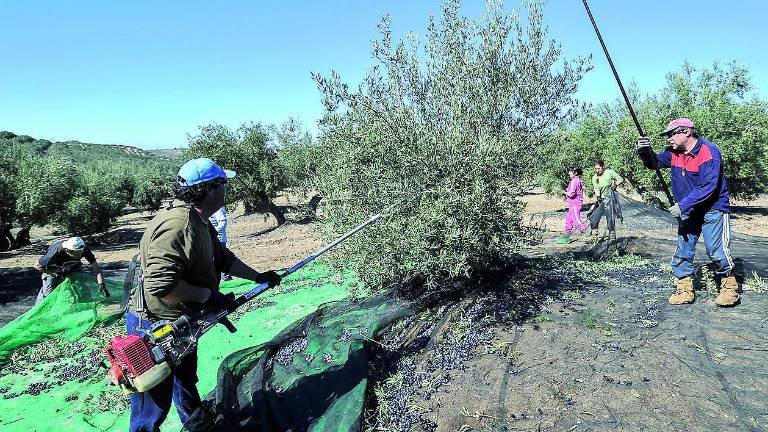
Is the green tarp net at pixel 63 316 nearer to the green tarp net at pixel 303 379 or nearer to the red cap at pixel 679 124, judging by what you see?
the green tarp net at pixel 303 379

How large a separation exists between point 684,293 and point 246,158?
18.2 m

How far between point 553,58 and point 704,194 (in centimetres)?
225

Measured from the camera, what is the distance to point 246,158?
20.4 metres

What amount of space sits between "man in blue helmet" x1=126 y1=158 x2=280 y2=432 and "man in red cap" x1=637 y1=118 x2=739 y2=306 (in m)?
4.73

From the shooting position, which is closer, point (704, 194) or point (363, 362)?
point (363, 362)

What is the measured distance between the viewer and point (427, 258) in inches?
193

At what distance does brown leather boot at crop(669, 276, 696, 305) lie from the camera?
519cm

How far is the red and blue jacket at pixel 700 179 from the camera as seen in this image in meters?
4.95

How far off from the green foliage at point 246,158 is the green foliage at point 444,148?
15136 mm

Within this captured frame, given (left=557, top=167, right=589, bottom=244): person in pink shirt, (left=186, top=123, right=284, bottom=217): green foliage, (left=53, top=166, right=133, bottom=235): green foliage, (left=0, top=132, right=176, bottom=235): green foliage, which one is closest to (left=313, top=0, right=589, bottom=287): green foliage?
(left=557, top=167, right=589, bottom=244): person in pink shirt

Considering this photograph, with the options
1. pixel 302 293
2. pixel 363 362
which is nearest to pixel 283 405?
pixel 363 362

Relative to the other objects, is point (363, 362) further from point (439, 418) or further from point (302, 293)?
point (302, 293)

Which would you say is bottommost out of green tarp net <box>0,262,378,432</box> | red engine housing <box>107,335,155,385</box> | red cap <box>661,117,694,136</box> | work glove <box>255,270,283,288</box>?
green tarp net <box>0,262,378,432</box>

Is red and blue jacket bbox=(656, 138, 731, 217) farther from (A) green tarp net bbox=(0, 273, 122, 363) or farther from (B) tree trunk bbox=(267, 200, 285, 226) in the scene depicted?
(B) tree trunk bbox=(267, 200, 285, 226)
